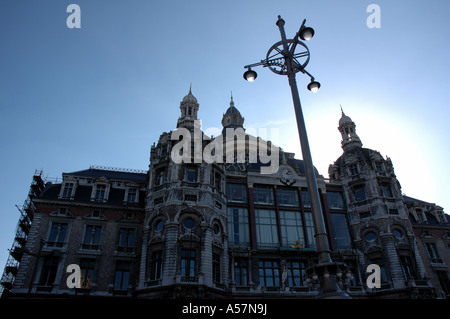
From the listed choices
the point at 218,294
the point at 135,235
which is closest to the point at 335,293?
the point at 218,294

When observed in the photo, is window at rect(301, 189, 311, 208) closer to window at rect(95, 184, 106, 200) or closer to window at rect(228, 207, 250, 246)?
window at rect(228, 207, 250, 246)

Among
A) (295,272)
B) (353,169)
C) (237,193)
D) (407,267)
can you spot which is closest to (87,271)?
(237,193)

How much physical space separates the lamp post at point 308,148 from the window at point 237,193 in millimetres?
24403

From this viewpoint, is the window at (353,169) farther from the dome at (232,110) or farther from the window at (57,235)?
the window at (57,235)

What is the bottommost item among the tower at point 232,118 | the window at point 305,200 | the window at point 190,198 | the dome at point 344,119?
the window at point 190,198

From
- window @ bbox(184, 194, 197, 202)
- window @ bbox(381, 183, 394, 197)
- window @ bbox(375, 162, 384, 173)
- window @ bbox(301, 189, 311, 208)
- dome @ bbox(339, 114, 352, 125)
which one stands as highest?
dome @ bbox(339, 114, 352, 125)

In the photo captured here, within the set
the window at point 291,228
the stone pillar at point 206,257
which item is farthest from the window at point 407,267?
the stone pillar at point 206,257

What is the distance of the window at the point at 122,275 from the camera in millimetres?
32906

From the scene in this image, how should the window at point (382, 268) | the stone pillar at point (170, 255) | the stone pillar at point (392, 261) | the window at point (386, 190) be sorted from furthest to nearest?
the window at point (386, 190) < the window at point (382, 268) < the stone pillar at point (392, 261) < the stone pillar at point (170, 255)

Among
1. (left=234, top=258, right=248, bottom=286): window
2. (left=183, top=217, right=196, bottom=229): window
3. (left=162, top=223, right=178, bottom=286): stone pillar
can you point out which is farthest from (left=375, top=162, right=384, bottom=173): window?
(left=162, top=223, right=178, bottom=286): stone pillar

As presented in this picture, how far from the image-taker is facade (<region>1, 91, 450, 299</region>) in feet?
104

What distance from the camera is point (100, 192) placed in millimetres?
38188

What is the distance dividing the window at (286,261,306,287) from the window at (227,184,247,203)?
872 centimetres
